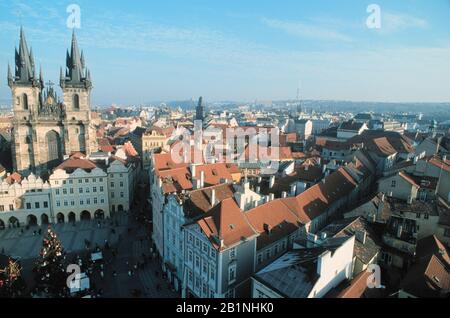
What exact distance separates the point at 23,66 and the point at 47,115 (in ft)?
35.1

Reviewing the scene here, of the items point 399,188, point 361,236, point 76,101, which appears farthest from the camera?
point 76,101

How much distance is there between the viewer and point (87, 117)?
68.7m

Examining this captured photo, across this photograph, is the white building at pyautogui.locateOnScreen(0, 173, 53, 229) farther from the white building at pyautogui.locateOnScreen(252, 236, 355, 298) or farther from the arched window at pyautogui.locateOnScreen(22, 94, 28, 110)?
the white building at pyautogui.locateOnScreen(252, 236, 355, 298)

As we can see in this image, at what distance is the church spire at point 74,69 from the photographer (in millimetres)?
68375

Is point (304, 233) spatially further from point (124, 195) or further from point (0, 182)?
point (0, 182)

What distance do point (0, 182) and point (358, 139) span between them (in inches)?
2950

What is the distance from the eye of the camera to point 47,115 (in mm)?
65938

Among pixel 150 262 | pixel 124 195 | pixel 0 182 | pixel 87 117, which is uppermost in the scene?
pixel 87 117

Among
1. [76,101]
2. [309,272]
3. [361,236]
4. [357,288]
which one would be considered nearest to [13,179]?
[76,101]

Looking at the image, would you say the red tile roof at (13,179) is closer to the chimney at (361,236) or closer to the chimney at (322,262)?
the chimney at (322,262)

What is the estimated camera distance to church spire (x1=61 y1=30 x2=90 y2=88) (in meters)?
68.4

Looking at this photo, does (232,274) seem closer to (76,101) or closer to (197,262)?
(197,262)

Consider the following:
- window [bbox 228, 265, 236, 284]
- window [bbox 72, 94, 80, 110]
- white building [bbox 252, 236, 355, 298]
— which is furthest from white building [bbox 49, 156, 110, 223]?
white building [bbox 252, 236, 355, 298]
